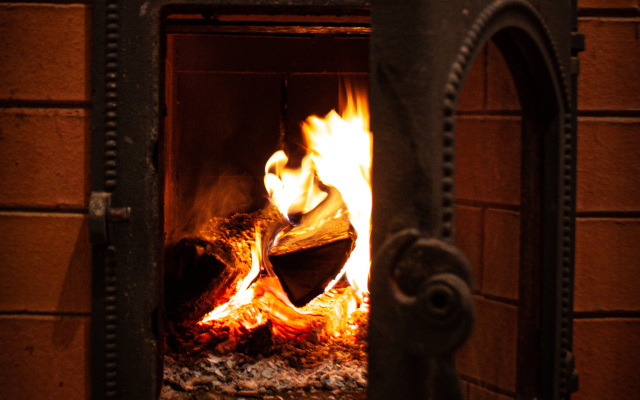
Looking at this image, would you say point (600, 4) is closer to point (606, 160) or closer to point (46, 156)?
point (606, 160)

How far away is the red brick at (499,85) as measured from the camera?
1.37 metres

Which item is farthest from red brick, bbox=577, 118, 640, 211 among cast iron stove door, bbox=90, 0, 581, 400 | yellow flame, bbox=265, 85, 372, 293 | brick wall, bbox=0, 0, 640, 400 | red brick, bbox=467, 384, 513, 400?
yellow flame, bbox=265, 85, 372, 293

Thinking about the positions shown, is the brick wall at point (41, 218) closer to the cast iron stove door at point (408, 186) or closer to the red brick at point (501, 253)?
the cast iron stove door at point (408, 186)

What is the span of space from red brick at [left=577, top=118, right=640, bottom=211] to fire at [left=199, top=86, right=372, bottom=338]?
863 mm

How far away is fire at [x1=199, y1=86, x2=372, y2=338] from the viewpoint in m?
1.98

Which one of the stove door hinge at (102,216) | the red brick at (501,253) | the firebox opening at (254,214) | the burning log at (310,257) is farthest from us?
the burning log at (310,257)

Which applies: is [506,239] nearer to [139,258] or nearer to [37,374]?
[139,258]

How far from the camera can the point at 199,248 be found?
1983 millimetres

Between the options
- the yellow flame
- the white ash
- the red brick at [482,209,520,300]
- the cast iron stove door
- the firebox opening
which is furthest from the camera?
the yellow flame

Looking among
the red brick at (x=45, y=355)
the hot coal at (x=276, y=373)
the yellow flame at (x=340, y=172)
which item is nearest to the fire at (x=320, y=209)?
the yellow flame at (x=340, y=172)

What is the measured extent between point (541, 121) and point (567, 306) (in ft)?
1.69

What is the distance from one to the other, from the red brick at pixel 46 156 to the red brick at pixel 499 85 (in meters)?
1.25

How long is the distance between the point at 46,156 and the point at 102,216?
0.29 m

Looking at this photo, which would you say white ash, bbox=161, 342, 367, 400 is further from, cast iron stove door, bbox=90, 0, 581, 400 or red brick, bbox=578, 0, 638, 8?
red brick, bbox=578, 0, 638, 8
